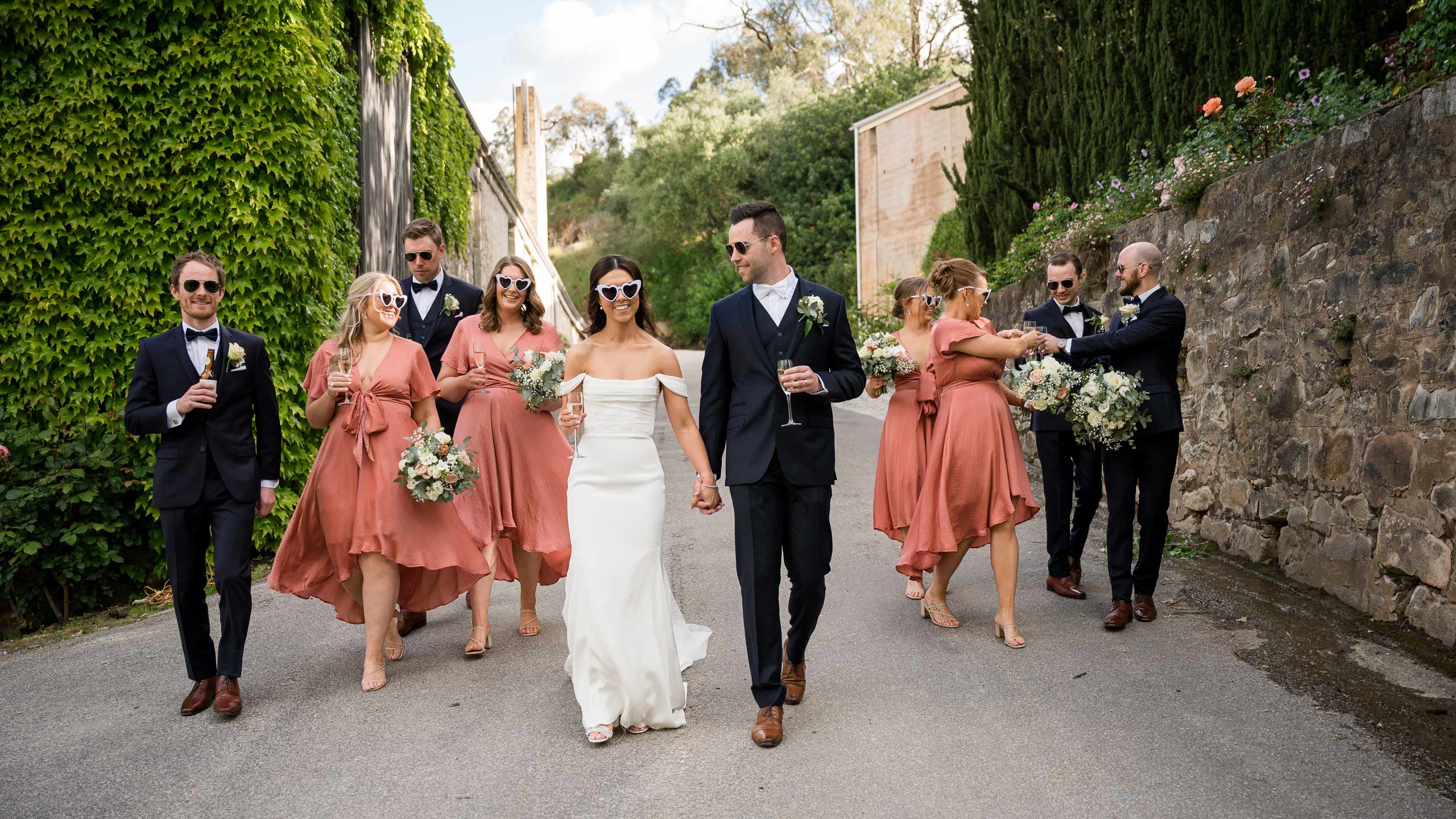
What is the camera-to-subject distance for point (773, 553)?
15.1 feet

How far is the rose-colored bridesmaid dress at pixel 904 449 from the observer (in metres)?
6.60

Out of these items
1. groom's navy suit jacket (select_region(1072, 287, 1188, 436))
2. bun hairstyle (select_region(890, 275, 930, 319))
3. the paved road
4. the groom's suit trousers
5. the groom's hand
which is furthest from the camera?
bun hairstyle (select_region(890, 275, 930, 319))

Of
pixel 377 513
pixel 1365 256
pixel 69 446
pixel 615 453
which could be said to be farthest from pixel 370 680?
pixel 1365 256

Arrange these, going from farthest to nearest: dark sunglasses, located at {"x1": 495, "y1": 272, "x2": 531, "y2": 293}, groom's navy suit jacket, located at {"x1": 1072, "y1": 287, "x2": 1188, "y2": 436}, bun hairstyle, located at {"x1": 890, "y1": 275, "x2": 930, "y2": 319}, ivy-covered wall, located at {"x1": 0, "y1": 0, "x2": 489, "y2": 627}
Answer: ivy-covered wall, located at {"x1": 0, "y1": 0, "x2": 489, "y2": 627}, bun hairstyle, located at {"x1": 890, "y1": 275, "x2": 930, "y2": 319}, dark sunglasses, located at {"x1": 495, "y1": 272, "x2": 531, "y2": 293}, groom's navy suit jacket, located at {"x1": 1072, "y1": 287, "x2": 1188, "y2": 436}

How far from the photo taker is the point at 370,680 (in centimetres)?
534

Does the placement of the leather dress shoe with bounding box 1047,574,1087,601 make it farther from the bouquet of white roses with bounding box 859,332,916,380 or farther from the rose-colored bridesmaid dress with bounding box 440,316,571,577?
the rose-colored bridesmaid dress with bounding box 440,316,571,577

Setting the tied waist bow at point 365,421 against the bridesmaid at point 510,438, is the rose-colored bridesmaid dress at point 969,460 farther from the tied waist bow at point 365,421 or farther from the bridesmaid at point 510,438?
the tied waist bow at point 365,421

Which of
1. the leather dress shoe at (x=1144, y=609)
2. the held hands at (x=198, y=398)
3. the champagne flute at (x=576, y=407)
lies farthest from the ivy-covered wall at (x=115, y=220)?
the leather dress shoe at (x=1144, y=609)

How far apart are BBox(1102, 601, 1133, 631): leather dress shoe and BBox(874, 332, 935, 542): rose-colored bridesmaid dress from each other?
1.35 m

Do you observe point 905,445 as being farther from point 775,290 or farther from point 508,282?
point 508,282

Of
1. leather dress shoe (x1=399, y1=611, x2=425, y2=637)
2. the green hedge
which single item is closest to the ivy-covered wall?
the green hedge

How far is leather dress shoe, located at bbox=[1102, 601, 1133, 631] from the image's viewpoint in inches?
236

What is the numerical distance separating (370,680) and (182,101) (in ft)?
17.9

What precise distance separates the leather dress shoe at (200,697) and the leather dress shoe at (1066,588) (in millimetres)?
5277
